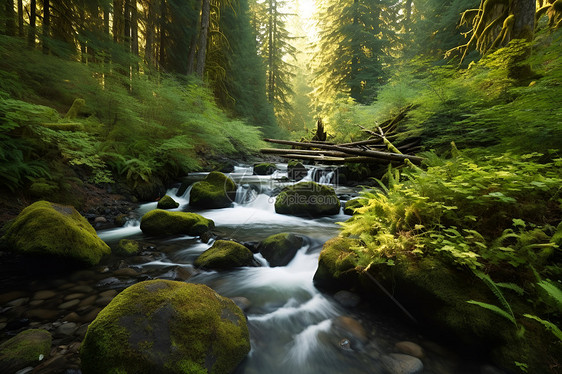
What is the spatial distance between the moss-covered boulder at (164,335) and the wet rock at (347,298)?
1511 mm

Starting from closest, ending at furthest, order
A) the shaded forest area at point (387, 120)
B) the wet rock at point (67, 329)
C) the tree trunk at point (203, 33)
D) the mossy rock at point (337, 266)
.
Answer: the shaded forest area at point (387, 120) → the wet rock at point (67, 329) → the mossy rock at point (337, 266) → the tree trunk at point (203, 33)

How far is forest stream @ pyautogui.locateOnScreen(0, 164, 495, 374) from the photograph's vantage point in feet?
7.77

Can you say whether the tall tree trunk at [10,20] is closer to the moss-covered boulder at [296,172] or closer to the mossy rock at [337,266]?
the moss-covered boulder at [296,172]

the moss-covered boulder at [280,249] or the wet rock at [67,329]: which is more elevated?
the moss-covered boulder at [280,249]

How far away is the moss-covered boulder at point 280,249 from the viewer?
470 centimetres

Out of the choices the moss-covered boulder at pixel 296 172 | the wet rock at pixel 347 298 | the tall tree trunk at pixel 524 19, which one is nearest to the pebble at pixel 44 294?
the wet rock at pixel 347 298

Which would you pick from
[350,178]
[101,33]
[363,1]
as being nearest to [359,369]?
[350,178]

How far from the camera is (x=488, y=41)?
7.05 m

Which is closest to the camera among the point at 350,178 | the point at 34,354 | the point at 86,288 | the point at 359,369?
the point at 34,354

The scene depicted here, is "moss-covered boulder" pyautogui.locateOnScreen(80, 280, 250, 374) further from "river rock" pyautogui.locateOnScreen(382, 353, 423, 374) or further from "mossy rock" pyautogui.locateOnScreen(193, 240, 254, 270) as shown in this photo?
"mossy rock" pyautogui.locateOnScreen(193, 240, 254, 270)

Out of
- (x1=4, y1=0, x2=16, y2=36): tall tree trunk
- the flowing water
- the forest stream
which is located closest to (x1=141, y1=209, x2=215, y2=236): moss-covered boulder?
the flowing water

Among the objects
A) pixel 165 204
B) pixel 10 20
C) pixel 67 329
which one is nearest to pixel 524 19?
pixel 67 329

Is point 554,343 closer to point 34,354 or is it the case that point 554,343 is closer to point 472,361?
point 472,361

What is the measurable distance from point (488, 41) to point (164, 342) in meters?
10.7
